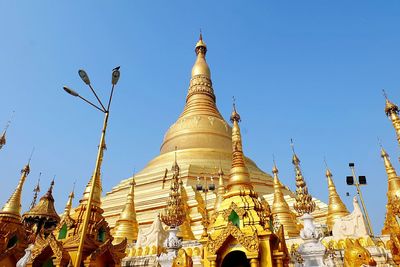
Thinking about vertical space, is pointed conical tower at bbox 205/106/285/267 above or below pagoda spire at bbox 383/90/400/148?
below

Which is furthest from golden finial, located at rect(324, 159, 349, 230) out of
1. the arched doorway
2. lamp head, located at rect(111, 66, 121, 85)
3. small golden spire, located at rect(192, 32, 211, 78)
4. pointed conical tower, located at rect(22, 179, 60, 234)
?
small golden spire, located at rect(192, 32, 211, 78)

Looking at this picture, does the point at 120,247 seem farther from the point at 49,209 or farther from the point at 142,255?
the point at 49,209

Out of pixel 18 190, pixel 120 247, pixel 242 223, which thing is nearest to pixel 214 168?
pixel 18 190

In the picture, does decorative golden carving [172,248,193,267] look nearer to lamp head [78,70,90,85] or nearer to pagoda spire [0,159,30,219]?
lamp head [78,70,90,85]

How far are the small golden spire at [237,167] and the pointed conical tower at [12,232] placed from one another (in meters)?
8.51

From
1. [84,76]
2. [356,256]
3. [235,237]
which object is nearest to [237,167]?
[235,237]

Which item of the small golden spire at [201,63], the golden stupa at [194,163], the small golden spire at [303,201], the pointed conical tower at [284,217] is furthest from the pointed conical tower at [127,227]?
the small golden spire at [201,63]

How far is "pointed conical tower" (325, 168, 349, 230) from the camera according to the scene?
16.2 meters

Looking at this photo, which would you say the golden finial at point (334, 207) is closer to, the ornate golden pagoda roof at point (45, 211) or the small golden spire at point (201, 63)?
the ornate golden pagoda roof at point (45, 211)

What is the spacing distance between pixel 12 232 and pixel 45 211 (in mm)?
6526

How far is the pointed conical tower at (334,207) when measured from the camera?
637 inches

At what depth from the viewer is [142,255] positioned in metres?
11.7

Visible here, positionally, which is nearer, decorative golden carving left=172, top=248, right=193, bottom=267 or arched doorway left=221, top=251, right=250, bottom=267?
arched doorway left=221, top=251, right=250, bottom=267

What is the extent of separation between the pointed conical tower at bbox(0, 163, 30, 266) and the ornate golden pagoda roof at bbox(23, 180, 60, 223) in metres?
4.12
